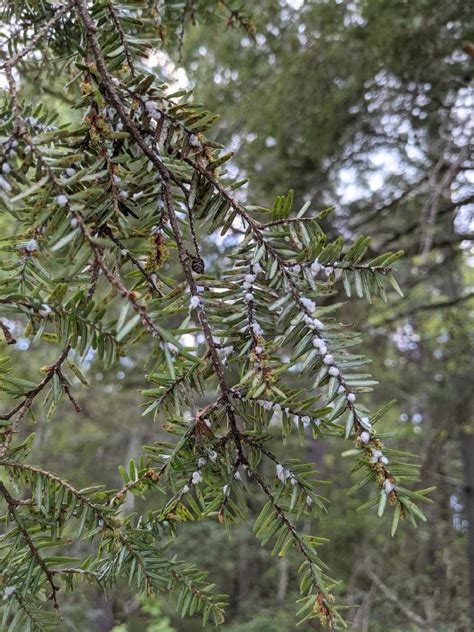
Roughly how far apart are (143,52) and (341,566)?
285 inches

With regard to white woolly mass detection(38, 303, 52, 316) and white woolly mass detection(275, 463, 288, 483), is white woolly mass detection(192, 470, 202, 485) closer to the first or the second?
white woolly mass detection(275, 463, 288, 483)

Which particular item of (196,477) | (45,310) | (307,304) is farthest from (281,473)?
(45,310)

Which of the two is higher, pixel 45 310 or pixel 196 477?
pixel 45 310

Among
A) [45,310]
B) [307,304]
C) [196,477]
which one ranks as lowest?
[196,477]

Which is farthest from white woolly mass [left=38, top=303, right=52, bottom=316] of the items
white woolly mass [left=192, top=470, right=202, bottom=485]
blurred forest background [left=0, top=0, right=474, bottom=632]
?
blurred forest background [left=0, top=0, right=474, bottom=632]

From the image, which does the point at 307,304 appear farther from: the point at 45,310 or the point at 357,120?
the point at 357,120

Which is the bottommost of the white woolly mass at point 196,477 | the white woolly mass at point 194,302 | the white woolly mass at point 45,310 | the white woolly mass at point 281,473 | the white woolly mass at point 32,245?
the white woolly mass at point 196,477

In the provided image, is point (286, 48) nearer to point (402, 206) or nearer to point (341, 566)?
point (402, 206)

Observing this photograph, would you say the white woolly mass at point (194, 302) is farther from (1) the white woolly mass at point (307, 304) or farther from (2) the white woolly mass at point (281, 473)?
(2) the white woolly mass at point (281, 473)

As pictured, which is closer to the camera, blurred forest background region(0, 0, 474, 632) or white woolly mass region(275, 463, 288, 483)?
white woolly mass region(275, 463, 288, 483)

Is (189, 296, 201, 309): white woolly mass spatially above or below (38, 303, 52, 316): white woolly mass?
above

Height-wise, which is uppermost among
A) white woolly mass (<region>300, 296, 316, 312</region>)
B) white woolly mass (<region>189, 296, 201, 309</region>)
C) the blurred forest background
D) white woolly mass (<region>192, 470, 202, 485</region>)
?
the blurred forest background

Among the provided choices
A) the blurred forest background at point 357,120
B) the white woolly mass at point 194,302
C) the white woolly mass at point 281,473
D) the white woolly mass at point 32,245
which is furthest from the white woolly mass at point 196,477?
the blurred forest background at point 357,120

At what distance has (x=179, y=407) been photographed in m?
0.66
